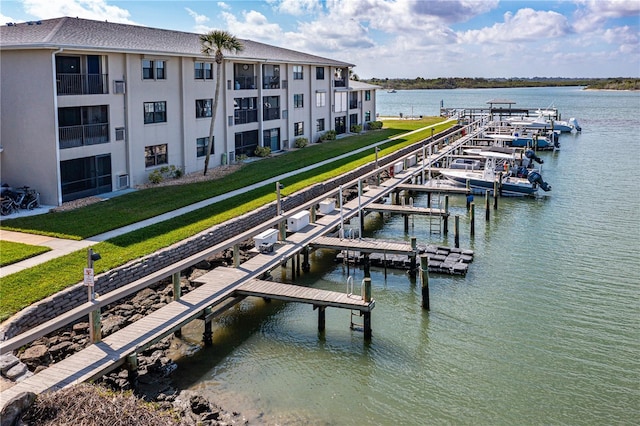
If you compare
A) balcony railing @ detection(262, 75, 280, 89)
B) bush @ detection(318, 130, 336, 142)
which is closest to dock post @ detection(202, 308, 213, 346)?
balcony railing @ detection(262, 75, 280, 89)

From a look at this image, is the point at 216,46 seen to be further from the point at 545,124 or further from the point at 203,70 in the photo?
the point at 545,124

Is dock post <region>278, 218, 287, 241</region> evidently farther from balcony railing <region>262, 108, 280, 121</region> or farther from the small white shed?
balcony railing <region>262, 108, 280, 121</region>

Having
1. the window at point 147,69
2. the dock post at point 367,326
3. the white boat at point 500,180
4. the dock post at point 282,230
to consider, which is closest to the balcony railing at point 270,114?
the window at point 147,69

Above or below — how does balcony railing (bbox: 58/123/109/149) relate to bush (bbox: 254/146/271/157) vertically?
above

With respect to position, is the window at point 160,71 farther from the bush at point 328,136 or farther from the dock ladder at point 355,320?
the bush at point 328,136

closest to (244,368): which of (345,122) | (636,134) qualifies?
(345,122)

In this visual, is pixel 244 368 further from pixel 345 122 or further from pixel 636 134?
pixel 636 134
